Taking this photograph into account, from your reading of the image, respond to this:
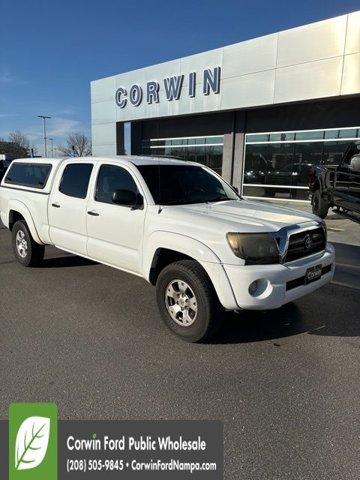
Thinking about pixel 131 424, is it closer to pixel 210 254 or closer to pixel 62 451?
pixel 62 451

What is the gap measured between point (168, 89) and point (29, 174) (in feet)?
47.7

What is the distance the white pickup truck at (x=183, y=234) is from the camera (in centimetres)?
366

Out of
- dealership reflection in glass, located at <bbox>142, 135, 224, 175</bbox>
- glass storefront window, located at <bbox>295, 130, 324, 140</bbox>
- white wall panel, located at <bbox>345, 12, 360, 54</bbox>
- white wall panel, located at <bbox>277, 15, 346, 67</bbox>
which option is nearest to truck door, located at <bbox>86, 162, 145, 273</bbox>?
white wall panel, located at <bbox>345, 12, 360, 54</bbox>

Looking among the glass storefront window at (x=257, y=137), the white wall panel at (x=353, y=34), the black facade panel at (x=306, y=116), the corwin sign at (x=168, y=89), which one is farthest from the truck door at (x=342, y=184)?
the corwin sign at (x=168, y=89)

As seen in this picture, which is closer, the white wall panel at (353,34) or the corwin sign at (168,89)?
the white wall panel at (353,34)

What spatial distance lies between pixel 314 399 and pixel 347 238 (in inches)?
280

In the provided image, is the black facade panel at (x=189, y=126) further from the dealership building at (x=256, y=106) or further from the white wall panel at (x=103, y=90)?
the white wall panel at (x=103, y=90)

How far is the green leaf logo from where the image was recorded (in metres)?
2.44

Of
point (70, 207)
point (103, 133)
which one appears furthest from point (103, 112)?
point (70, 207)

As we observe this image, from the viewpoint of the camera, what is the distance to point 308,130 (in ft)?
53.6

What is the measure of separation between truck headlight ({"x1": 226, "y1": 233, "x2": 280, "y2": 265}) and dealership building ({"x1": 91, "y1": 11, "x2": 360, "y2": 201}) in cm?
1183

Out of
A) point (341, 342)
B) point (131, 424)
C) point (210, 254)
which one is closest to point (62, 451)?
point (131, 424)

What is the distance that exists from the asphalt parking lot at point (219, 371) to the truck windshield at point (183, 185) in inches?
55.2

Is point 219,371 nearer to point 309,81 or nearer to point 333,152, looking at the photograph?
point 309,81
